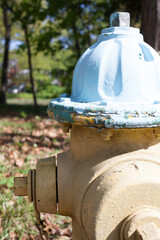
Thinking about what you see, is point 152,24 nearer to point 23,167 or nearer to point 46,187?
point 23,167

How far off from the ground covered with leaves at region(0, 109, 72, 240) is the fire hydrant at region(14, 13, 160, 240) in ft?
3.40

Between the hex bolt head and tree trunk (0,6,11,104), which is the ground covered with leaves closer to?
the hex bolt head

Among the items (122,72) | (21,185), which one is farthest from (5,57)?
(122,72)

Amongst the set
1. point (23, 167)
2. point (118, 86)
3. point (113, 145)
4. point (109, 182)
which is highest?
point (118, 86)

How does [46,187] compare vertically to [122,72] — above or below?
below

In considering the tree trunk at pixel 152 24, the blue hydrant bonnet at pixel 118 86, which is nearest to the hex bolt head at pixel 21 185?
the blue hydrant bonnet at pixel 118 86

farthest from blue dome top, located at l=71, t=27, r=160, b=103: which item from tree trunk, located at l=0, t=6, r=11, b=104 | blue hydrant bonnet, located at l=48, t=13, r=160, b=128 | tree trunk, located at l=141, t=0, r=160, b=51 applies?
tree trunk, located at l=0, t=6, r=11, b=104

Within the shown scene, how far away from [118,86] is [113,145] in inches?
11.4

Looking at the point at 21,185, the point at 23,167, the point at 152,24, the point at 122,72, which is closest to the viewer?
the point at 122,72

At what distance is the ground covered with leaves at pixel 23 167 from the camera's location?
227 cm

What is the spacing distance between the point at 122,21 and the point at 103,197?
894 millimetres

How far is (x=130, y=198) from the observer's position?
1.09m

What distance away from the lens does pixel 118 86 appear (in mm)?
1186

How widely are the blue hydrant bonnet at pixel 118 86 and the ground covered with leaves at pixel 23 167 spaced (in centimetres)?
150
